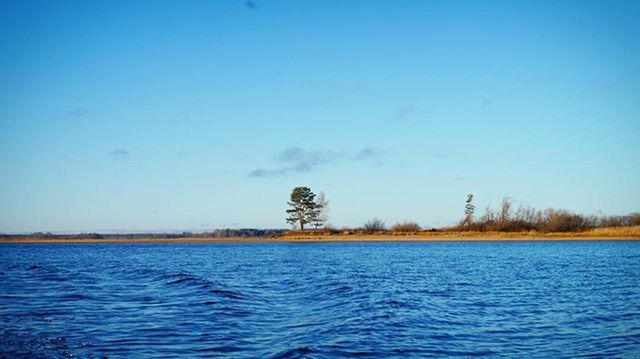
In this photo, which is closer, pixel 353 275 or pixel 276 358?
pixel 276 358

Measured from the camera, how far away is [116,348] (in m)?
13.1

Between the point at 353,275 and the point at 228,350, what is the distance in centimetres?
2101

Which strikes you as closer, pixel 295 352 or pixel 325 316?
pixel 295 352

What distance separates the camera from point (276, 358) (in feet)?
40.0

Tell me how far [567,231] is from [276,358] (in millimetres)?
113622

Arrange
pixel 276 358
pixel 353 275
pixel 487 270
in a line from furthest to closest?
pixel 487 270 < pixel 353 275 < pixel 276 358

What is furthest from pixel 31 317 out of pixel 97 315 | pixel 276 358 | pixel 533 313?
pixel 533 313

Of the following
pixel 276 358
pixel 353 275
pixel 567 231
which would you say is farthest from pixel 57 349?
pixel 567 231

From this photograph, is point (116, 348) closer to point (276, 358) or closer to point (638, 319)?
point (276, 358)

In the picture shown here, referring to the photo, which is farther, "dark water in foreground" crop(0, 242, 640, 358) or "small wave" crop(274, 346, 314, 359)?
"dark water in foreground" crop(0, 242, 640, 358)

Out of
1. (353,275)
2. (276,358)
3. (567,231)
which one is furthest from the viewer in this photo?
(567,231)

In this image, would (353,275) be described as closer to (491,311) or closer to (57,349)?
(491,311)

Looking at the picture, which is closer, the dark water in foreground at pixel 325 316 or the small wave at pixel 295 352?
the small wave at pixel 295 352

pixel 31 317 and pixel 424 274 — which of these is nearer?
pixel 31 317
